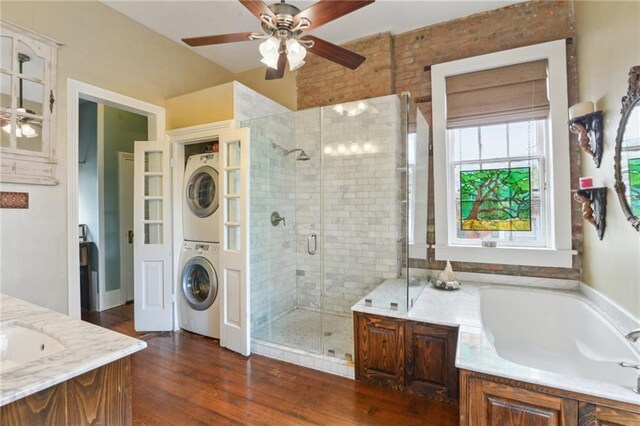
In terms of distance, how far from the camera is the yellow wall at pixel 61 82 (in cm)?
223

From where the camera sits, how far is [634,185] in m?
1.63

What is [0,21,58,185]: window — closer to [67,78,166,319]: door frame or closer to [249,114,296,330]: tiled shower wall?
[67,78,166,319]: door frame

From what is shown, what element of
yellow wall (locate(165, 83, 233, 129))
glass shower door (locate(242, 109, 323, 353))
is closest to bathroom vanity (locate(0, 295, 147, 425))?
glass shower door (locate(242, 109, 323, 353))

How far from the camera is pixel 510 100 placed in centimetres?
283

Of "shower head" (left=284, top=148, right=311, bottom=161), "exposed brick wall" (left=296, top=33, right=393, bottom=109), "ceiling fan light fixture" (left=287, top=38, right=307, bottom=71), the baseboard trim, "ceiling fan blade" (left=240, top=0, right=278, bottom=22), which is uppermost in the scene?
"exposed brick wall" (left=296, top=33, right=393, bottom=109)

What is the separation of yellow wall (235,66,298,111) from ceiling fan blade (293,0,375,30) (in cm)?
212

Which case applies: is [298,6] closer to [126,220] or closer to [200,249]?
[200,249]

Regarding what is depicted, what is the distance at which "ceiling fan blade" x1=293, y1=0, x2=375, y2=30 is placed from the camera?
158 centimetres

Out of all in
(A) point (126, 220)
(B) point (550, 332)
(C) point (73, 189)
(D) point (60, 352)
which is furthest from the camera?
(A) point (126, 220)

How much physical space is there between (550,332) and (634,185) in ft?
4.48

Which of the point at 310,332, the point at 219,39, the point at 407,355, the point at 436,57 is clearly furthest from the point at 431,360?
the point at 436,57

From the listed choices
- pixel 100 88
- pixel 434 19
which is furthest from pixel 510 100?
pixel 100 88

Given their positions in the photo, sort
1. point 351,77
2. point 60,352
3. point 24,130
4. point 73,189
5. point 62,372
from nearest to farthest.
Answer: point 62,372 → point 60,352 → point 24,130 → point 73,189 → point 351,77

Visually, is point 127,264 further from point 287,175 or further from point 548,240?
point 548,240
